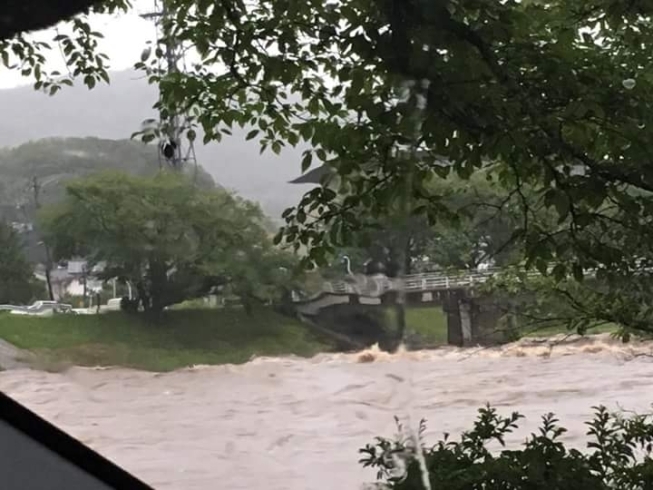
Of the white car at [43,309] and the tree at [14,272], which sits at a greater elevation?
the tree at [14,272]

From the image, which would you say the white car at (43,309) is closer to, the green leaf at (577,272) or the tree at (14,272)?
the tree at (14,272)

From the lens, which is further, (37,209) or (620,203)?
(37,209)

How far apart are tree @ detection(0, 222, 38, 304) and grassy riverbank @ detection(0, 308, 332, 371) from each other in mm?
29

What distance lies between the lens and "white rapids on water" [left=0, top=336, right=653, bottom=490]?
870 millimetres

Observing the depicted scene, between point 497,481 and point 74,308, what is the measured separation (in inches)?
21.0

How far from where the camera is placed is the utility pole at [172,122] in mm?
930

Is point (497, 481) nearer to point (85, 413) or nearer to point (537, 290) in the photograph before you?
point (537, 290)

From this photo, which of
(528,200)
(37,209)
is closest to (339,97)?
(528,200)

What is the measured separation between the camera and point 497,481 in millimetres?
863

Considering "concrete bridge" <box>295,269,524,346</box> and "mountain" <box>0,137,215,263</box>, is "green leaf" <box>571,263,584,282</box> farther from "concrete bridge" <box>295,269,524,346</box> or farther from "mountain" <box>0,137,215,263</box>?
"mountain" <box>0,137,215,263</box>

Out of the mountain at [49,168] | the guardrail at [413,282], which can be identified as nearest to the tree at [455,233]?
Result: the guardrail at [413,282]

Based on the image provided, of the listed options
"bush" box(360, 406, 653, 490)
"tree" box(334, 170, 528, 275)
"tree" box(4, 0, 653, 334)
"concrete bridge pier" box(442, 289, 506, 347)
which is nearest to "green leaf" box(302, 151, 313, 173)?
"tree" box(4, 0, 653, 334)

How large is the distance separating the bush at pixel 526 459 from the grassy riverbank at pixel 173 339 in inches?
6.2

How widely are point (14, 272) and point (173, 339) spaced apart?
0.22 metres
